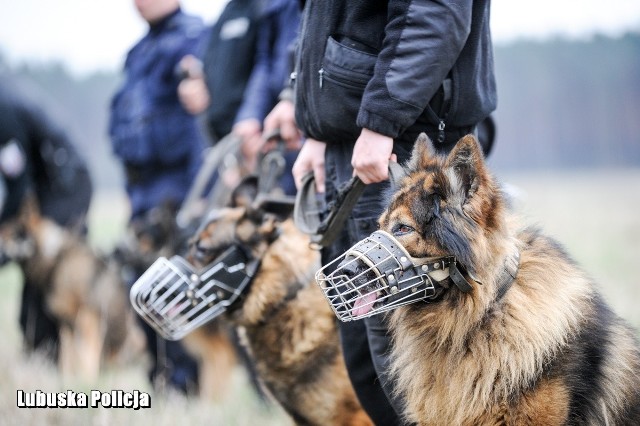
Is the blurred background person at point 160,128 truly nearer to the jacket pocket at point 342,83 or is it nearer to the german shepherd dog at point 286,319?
the german shepherd dog at point 286,319

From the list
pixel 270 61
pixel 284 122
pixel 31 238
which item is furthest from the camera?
pixel 31 238

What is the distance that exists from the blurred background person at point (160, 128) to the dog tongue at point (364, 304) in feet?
10.2

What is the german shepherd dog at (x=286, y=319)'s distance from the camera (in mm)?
3463

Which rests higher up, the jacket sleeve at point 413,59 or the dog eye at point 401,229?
the jacket sleeve at point 413,59

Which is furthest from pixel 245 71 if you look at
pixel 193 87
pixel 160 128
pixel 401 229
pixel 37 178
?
pixel 401 229

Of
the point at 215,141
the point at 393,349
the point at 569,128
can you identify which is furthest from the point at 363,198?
the point at 569,128

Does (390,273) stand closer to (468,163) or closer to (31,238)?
(468,163)

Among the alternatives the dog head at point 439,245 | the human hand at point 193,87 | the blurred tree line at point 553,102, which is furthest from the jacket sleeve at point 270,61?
the blurred tree line at point 553,102

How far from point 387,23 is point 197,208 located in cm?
272

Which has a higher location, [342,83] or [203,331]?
[342,83]

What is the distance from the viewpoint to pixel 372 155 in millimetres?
2553

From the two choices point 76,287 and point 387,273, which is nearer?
point 387,273

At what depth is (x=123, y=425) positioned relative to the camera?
3.90m

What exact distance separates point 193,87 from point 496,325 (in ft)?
11.6
